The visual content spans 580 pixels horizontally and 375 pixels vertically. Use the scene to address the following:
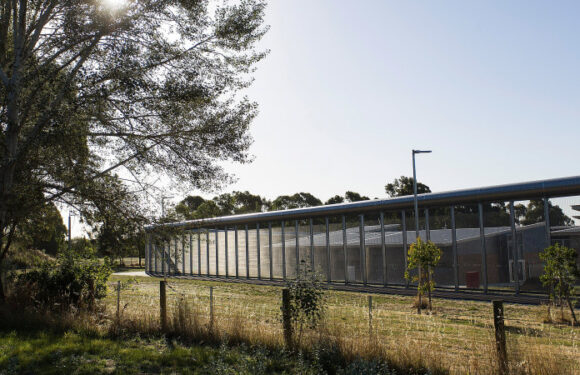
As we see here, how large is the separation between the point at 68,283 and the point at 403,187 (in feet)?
200

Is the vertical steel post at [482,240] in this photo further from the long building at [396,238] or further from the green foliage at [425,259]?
the green foliage at [425,259]

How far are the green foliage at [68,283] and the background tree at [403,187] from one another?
5574 cm

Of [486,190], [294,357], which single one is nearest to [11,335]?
[294,357]

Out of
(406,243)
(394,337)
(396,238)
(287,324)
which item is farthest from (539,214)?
(287,324)

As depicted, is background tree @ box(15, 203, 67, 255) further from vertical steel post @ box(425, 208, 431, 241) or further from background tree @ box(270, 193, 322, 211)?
background tree @ box(270, 193, 322, 211)

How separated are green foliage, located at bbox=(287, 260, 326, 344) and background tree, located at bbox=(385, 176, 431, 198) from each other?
5817cm

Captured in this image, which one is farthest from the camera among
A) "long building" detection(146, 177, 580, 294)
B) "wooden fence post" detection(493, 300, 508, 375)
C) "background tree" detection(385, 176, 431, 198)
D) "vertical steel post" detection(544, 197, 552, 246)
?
"background tree" detection(385, 176, 431, 198)

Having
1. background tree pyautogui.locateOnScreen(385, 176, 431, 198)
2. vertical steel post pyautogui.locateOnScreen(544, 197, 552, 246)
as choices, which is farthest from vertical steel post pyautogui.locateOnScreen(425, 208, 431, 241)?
background tree pyautogui.locateOnScreen(385, 176, 431, 198)

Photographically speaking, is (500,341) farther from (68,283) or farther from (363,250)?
(363,250)

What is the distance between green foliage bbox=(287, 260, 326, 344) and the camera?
7930 mm

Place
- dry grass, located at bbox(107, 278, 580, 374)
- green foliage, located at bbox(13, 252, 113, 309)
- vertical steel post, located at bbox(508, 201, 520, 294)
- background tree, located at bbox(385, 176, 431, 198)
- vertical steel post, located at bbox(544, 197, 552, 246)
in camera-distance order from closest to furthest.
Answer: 1. dry grass, located at bbox(107, 278, 580, 374)
2. green foliage, located at bbox(13, 252, 113, 309)
3. vertical steel post, located at bbox(544, 197, 552, 246)
4. vertical steel post, located at bbox(508, 201, 520, 294)
5. background tree, located at bbox(385, 176, 431, 198)

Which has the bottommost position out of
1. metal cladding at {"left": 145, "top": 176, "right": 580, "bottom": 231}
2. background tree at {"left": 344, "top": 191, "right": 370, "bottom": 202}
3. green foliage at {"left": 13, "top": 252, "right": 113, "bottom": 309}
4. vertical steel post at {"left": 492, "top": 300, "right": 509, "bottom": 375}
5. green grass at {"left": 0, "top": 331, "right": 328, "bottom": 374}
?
green grass at {"left": 0, "top": 331, "right": 328, "bottom": 374}

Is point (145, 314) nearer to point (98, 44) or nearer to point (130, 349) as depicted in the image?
point (130, 349)

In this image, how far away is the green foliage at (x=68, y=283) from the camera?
11781 millimetres
